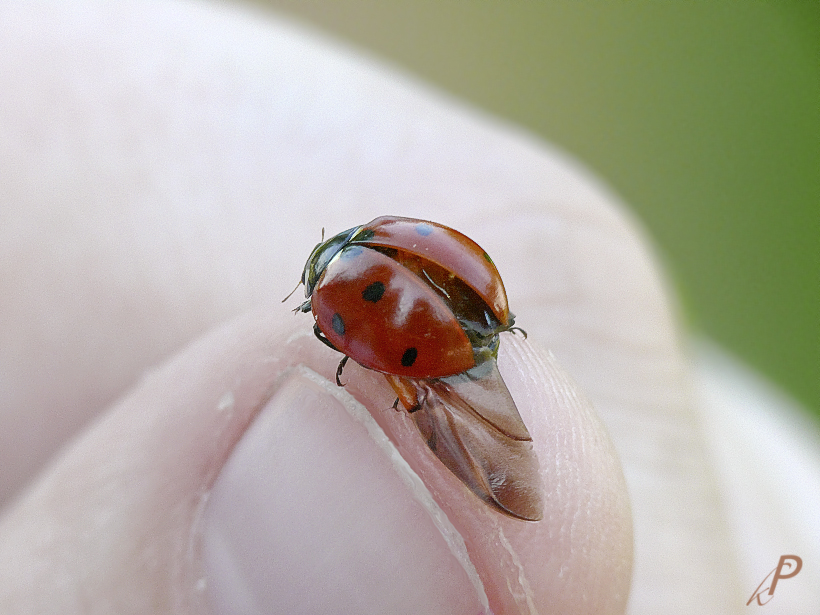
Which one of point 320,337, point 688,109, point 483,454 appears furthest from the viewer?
point 688,109

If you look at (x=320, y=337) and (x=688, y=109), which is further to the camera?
(x=688, y=109)

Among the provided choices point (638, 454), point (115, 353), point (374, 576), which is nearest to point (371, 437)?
point (374, 576)

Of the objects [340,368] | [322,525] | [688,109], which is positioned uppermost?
[688,109]

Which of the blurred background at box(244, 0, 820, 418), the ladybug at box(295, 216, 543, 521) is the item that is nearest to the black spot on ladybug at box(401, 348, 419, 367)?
the ladybug at box(295, 216, 543, 521)

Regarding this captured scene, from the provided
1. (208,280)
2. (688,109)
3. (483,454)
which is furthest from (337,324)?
(688,109)

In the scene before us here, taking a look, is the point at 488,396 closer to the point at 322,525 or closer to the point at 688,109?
the point at 322,525

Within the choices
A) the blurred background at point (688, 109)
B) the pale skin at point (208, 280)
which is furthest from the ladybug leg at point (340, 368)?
the blurred background at point (688, 109)

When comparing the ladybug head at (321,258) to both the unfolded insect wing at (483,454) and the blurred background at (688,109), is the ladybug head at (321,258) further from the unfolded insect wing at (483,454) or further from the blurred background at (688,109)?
the blurred background at (688,109)

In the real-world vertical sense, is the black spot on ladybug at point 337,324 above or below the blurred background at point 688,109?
below
